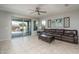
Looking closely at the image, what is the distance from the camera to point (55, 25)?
7.45 meters

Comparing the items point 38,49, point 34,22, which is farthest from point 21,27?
point 38,49

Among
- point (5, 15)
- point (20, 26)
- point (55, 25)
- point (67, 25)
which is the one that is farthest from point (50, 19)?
point (5, 15)

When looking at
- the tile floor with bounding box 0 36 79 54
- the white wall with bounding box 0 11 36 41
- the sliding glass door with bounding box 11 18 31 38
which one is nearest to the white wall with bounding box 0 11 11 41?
the white wall with bounding box 0 11 36 41

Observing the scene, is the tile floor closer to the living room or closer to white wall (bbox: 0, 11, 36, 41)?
the living room

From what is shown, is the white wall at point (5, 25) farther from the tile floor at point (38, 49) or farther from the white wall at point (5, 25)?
the tile floor at point (38, 49)

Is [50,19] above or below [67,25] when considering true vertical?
above

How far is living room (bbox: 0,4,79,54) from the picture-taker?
4379mm

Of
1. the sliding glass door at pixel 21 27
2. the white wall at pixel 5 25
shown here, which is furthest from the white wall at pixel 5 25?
the sliding glass door at pixel 21 27

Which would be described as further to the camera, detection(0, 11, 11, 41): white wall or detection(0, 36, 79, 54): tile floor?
detection(0, 11, 11, 41): white wall

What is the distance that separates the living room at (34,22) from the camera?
438cm

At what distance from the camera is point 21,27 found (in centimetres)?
800
